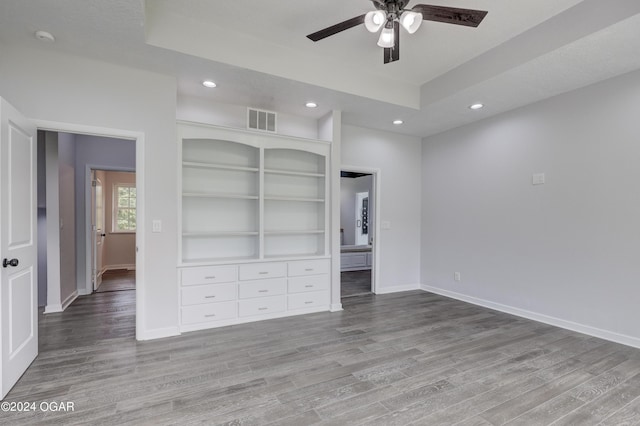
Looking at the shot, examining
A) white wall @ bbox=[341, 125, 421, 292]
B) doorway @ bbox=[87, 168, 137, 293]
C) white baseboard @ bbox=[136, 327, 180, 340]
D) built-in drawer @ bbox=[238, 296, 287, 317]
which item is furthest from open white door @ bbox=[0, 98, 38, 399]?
doorway @ bbox=[87, 168, 137, 293]

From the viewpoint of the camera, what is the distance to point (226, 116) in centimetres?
406

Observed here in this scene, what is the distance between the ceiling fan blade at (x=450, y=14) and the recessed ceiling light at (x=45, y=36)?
2.91 metres

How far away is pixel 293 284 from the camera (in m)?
3.96

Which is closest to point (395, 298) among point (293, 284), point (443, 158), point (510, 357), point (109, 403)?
point (293, 284)

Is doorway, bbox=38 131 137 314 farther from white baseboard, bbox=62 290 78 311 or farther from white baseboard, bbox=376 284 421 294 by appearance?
white baseboard, bbox=376 284 421 294

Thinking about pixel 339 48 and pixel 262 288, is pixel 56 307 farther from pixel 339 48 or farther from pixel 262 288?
pixel 339 48

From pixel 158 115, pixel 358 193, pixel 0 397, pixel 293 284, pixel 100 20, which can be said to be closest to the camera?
pixel 0 397

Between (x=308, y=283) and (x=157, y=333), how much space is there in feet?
5.86

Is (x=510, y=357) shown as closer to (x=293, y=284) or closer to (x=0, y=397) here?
(x=293, y=284)

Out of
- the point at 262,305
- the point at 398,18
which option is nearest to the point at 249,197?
the point at 262,305

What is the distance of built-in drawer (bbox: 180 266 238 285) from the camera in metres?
3.38

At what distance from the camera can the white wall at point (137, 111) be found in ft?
8.95

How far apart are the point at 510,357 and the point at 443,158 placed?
3231 millimetres

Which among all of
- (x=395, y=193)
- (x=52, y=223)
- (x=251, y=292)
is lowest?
(x=251, y=292)
